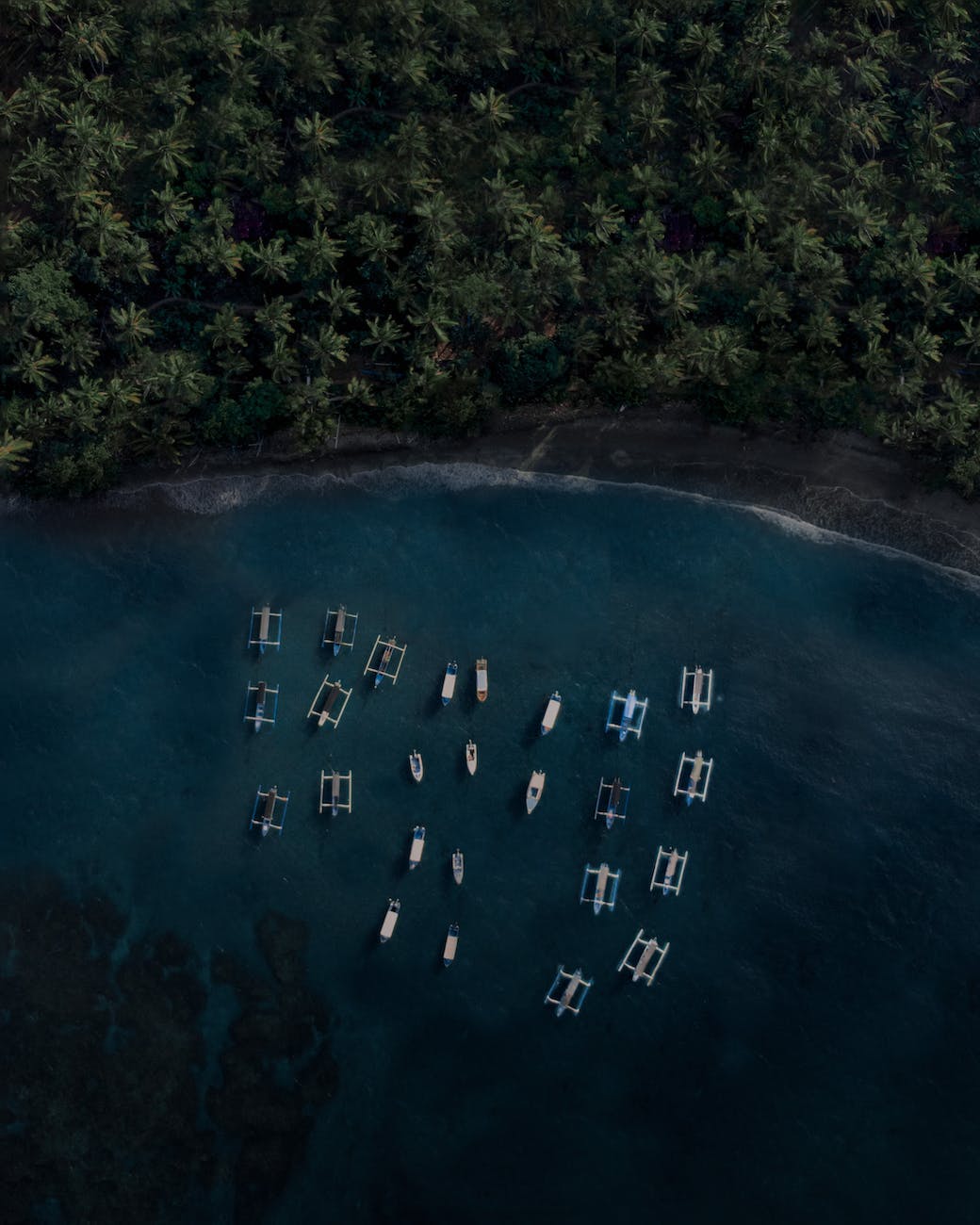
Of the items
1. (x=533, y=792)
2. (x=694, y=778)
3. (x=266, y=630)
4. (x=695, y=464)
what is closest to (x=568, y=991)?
(x=533, y=792)

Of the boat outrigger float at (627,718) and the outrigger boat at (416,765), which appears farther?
the boat outrigger float at (627,718)

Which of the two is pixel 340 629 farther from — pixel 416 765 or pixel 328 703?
pixel 416 765

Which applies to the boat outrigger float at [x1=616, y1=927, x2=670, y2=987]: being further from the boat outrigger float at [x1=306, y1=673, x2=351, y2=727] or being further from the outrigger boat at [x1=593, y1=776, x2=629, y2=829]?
the boat outrigger float at [x1=306, y1=673, x2=351, y2=727]

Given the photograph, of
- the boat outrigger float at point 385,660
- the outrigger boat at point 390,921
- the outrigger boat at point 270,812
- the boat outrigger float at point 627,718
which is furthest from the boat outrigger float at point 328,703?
the boat outrigger float at point 627,718

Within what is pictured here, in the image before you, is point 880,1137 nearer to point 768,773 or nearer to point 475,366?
point 768,773

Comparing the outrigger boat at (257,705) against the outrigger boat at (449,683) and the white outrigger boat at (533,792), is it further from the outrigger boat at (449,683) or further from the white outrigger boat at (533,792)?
the white outrigger boat at (533,792)

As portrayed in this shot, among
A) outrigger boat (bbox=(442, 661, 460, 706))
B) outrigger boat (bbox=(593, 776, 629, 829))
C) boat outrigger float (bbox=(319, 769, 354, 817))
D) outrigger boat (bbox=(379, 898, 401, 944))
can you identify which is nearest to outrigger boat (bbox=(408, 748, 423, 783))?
outrigger boat (bbox=(442, 661, 460, 706))
